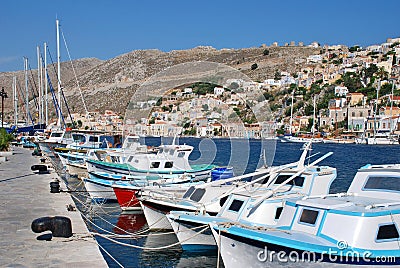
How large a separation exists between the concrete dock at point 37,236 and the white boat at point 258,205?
252 centimetres

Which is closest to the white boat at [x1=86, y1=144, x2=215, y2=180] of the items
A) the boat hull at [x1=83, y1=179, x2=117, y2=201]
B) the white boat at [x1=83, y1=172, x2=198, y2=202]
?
the white boat at [x1=83, y1=172, x2=198, y2=202]

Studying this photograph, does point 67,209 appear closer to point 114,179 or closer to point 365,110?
point 114,179

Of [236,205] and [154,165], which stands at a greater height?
[154,165]

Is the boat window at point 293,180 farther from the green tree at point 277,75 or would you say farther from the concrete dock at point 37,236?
the green tree at point 277,75

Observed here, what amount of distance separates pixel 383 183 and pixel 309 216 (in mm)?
2774

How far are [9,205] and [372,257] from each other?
11.7 metres

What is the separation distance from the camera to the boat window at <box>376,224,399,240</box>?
10500mm

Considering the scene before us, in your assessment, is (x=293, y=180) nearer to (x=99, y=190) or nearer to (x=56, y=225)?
(x=56, y=225)

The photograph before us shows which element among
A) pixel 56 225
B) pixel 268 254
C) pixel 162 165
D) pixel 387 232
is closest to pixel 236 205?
pixel 268 254

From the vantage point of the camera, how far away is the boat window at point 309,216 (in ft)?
36.3

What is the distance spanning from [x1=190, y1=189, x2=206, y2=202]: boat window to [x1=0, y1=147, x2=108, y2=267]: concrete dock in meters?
3.73

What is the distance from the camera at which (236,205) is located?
13.6 meters

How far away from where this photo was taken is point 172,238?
16922 millimetres

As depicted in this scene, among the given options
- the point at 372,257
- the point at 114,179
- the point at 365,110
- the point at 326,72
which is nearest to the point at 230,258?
the point at 372,257
